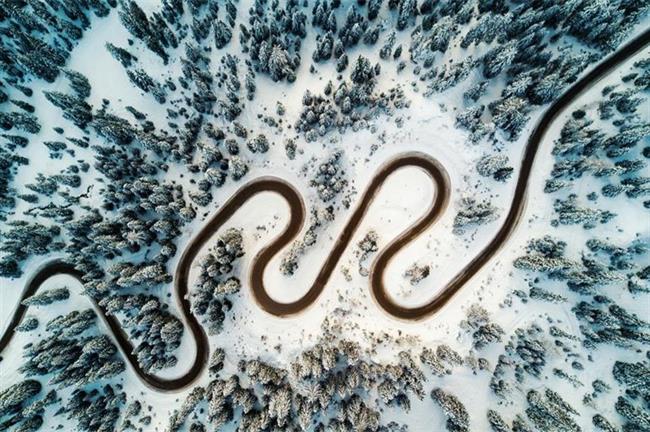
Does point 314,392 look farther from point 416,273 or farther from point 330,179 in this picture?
point 330,179

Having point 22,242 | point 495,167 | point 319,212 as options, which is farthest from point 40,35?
point 495,167

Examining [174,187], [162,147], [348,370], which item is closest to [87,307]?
[174,187]

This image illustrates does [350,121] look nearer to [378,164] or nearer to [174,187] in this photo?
[378,164]

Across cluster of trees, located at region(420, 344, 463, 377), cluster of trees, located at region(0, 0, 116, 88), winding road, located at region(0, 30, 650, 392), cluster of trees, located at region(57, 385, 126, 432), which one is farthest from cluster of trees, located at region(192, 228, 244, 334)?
cluster of trees, located at region(0, 0, 116, 88)

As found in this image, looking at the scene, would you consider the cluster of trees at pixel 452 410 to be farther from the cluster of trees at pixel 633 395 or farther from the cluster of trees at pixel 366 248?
the cluster of trees at pixel 366 248

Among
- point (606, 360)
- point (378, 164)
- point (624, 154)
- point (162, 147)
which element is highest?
point (624, 154)
